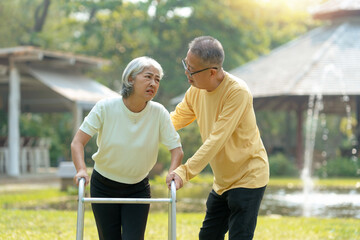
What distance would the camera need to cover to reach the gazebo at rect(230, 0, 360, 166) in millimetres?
19922

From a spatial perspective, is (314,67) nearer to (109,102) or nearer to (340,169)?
(340,169)

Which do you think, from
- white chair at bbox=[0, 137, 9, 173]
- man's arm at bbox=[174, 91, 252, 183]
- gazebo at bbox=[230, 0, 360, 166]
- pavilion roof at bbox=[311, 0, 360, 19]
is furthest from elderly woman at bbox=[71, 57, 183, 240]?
pavilion roof at bbox=[311, 0, 360, 19]

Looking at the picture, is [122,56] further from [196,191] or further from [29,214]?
[29,214]

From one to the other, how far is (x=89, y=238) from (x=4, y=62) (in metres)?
10.2

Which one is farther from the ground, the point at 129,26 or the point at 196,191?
the point at 129,26

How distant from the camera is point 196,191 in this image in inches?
530

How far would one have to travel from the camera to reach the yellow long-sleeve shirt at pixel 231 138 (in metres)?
3.64

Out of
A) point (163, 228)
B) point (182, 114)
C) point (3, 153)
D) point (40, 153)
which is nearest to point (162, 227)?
point (163, 228)

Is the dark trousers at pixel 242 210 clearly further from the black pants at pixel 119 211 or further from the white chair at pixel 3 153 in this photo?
the white chair at pixel 3 153

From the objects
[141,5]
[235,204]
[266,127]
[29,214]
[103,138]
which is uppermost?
[141,5]

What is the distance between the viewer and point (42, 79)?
15.1 metres

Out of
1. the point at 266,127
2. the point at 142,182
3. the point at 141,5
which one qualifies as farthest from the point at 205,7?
the point at 142,182

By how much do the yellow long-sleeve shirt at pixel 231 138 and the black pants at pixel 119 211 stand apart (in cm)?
43

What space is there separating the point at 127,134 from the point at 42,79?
1195 centimetres
